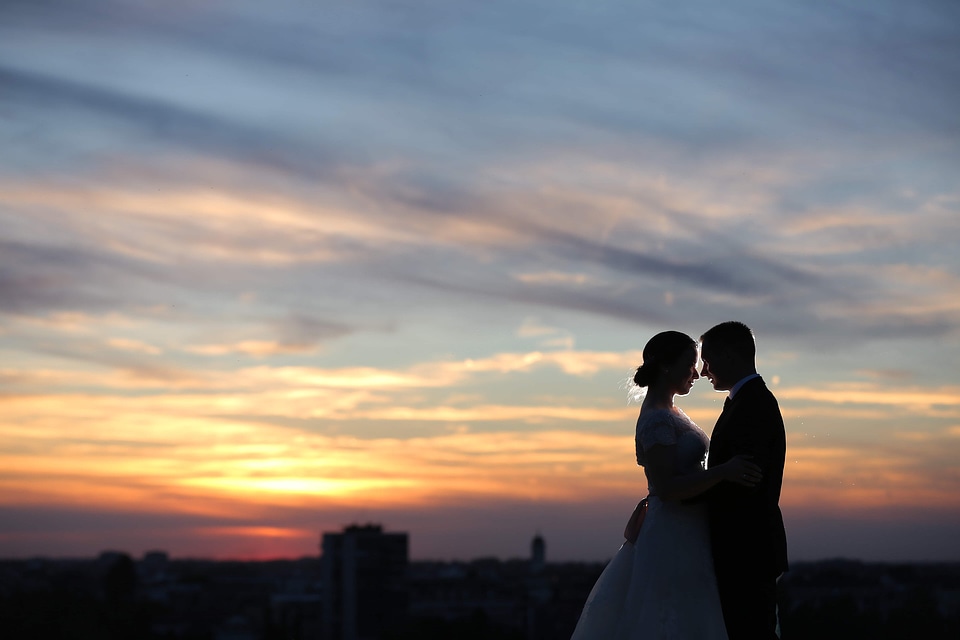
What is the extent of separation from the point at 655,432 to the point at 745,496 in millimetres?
698

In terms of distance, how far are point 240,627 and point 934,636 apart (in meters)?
89.3

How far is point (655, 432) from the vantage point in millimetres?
7395

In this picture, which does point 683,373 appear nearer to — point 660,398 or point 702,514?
point 660,398

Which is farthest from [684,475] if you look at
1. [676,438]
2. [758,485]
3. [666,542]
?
[758,485]

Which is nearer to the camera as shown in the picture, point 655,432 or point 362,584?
point 655,432

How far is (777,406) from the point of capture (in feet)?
22.8

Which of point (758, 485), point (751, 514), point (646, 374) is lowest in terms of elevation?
point (751, 514)

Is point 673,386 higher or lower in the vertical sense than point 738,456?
higher

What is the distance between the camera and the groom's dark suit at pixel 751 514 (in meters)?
6.90

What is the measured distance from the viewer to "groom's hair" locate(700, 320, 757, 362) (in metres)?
7.13

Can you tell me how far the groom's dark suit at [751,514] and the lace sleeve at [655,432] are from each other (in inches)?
11.0

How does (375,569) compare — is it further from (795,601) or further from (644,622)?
(644,622)

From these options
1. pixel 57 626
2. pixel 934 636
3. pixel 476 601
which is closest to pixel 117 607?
pixel 57 626

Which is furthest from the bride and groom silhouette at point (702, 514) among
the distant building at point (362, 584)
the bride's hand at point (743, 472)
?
the distant building at point (362, 584)
